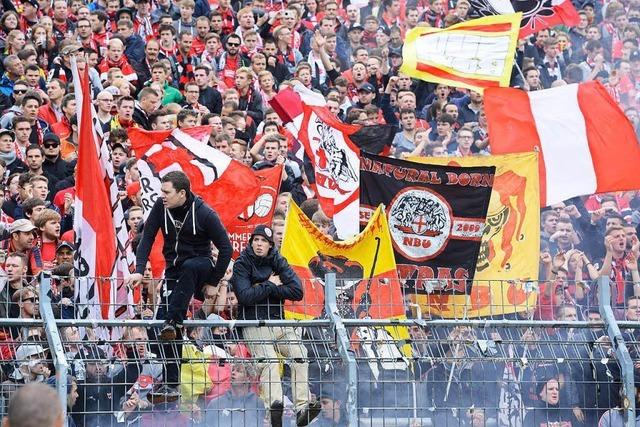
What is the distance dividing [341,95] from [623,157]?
202 inches

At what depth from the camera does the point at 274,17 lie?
945 inches

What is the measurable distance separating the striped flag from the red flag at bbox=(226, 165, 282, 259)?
387 cm

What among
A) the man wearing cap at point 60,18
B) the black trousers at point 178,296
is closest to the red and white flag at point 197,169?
the black trousers at point 178,296

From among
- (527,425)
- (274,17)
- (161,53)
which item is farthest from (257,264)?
(274,17)

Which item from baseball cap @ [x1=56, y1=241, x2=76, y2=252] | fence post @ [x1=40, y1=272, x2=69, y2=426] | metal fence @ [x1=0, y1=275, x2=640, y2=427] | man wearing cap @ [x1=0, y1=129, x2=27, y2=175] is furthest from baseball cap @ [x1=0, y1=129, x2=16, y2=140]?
fence post @ [x1=40, y1=272, x2=69, y2=426]

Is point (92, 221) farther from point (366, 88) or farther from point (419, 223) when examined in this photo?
point (366, 88)

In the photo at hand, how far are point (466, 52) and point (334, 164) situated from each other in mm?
3646

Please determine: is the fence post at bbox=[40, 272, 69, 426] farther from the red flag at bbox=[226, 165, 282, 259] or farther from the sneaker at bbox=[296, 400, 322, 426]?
the red flag at bbox=[226, 165, 282, 259]

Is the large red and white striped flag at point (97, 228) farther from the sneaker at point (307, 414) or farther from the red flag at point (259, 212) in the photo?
the red flag at point (259, 212)

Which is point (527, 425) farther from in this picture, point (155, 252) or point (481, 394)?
point (155, 252)

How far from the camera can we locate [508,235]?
15125 millimetres

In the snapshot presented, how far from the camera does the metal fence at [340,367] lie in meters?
11.6

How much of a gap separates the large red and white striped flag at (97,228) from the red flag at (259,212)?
1653 millimetres

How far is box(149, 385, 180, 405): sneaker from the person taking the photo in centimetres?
1168
